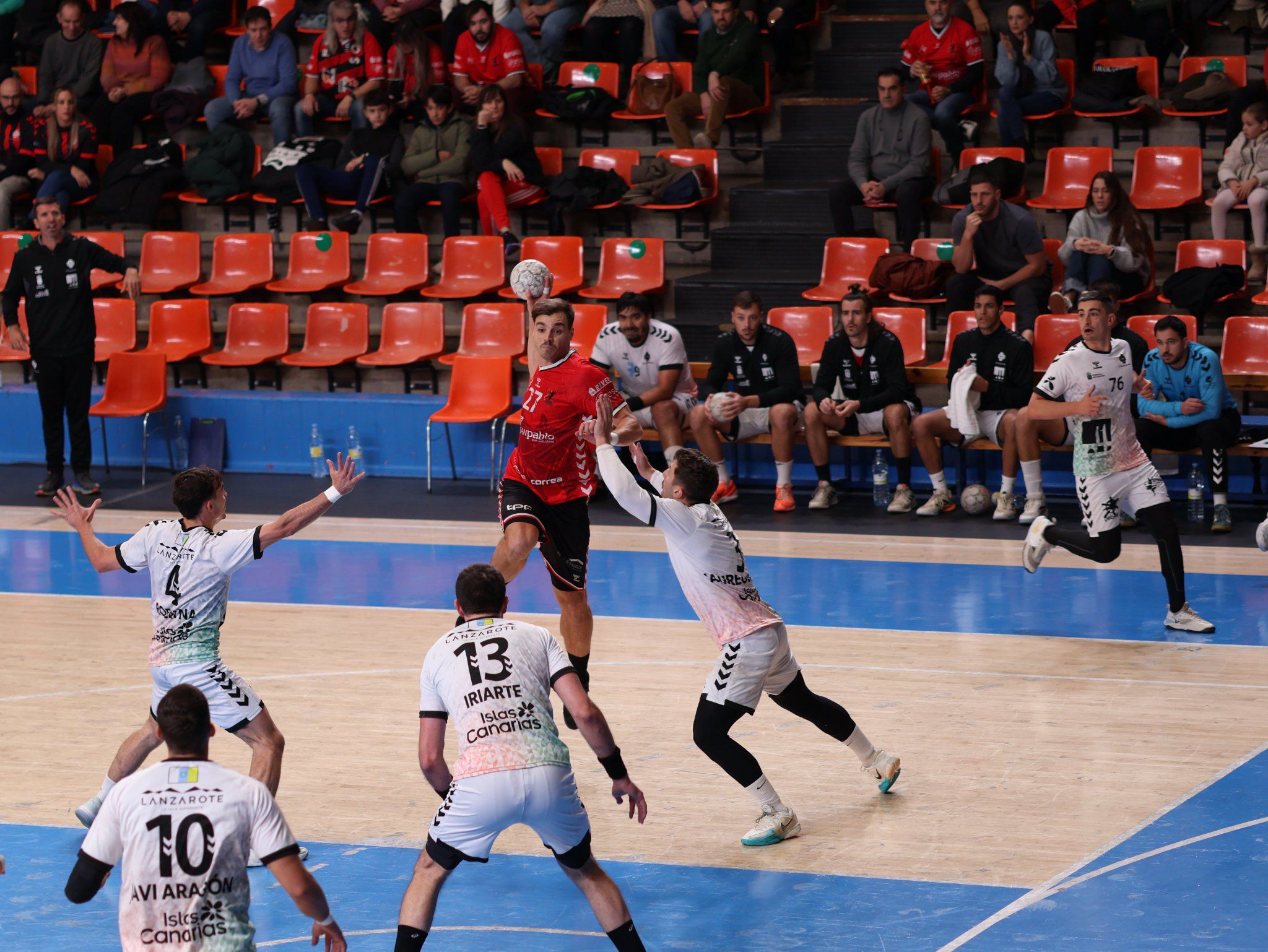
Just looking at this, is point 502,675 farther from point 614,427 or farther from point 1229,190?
point 1229,190

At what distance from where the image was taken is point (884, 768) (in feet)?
23.1

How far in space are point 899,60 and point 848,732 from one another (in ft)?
38.7

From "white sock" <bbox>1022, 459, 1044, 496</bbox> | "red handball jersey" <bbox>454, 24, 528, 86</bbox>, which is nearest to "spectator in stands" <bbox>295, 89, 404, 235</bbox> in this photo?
"red handball jersey" <bbox>454, 24, 528, 86</bbox>

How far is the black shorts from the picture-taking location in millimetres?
8305

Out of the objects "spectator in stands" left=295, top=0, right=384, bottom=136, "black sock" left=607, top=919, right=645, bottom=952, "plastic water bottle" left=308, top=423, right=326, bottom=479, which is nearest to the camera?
"black sock" left=607, top=919, right=645, bottom=952

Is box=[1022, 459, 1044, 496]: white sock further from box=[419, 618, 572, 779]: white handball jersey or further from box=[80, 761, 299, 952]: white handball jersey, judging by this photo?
box=[80, 761, 299, 952]: white handball jersey

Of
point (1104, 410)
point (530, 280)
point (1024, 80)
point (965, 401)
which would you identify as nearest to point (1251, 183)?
point (1024, 80)

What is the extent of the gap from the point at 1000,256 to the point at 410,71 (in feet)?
21.7

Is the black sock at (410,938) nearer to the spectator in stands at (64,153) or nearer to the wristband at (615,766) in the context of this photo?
the wristband at (615,766)

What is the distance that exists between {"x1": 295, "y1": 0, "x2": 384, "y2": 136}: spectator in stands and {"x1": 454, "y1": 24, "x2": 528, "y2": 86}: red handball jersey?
100 centimetres

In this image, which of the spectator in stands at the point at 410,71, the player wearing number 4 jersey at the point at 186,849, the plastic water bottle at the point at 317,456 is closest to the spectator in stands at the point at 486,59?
the spectator in stands at the point at 410,71

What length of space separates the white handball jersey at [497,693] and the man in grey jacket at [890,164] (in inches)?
417

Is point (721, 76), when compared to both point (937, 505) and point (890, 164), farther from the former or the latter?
point (937, 505)

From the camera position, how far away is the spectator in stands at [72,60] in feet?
60.0
